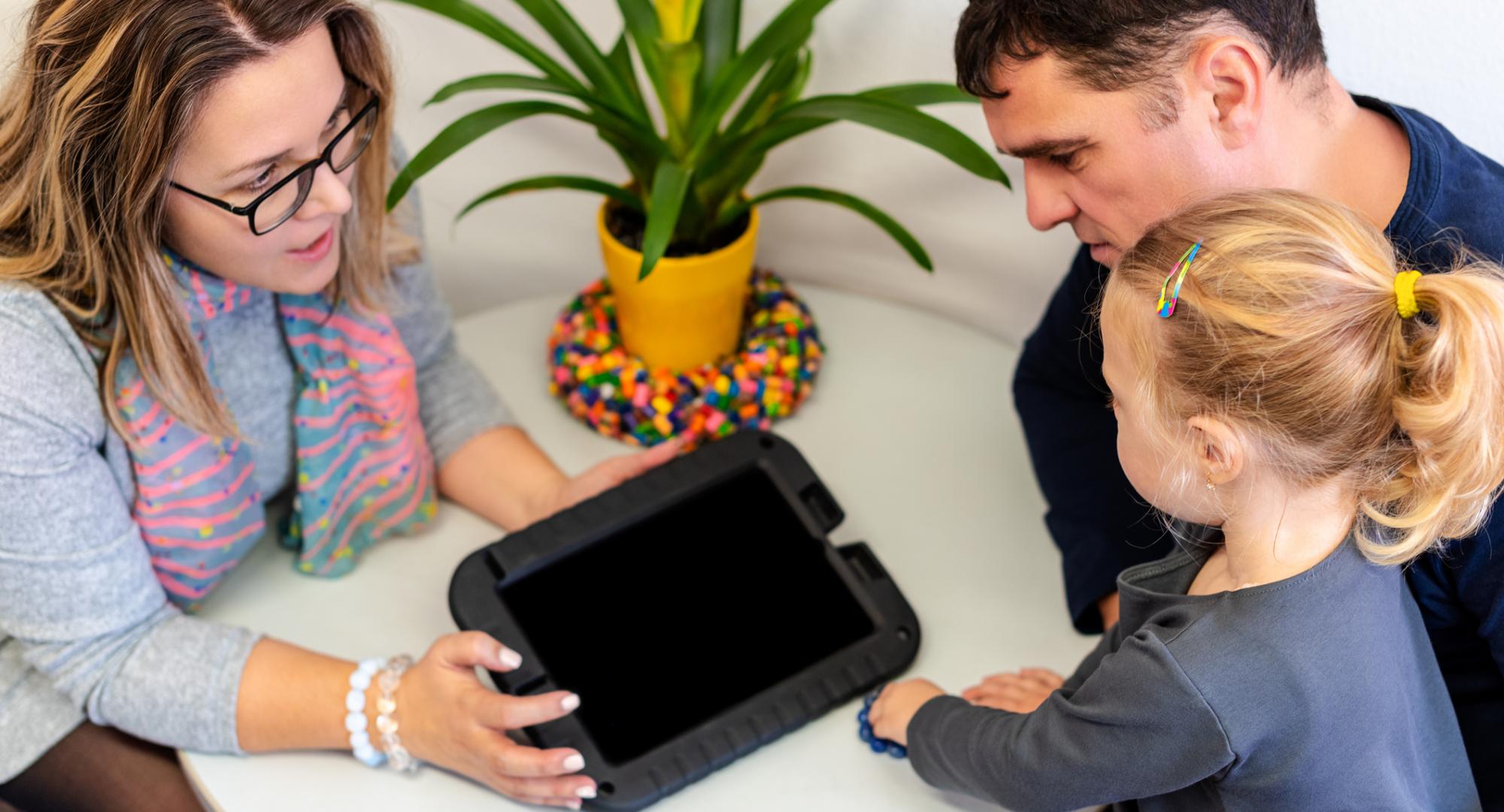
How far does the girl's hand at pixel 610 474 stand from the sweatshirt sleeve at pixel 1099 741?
1.35ft

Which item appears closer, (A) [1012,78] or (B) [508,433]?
(A) [1012,78]

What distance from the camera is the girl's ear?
2.67ft

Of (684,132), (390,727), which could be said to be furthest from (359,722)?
(684,132)

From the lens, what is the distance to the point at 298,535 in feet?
4.01

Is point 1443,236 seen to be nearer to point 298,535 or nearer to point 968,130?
point 968,130

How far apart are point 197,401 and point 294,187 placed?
0.66 feet

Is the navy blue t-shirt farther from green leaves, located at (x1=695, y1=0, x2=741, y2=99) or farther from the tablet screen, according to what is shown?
green leaves, located at (x1=695, y1=0, x2=741, y2=99)

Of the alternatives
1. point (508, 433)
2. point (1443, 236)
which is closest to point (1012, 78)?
point (1443, 236)

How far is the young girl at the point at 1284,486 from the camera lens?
0.77 m

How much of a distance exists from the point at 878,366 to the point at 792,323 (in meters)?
0.12

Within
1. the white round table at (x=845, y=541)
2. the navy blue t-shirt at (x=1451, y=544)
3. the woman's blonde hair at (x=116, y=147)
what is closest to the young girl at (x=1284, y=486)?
the navy blue t-shirt at (x=1451, y=544)

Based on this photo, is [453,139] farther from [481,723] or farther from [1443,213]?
[1443,213]

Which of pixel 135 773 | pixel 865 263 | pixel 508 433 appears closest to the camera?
pixel 135 773

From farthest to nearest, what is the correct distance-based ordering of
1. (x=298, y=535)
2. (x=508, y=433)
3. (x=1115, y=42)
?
(x=508, y=433) < (x=298, y=535) < (x=1115, y=42)
